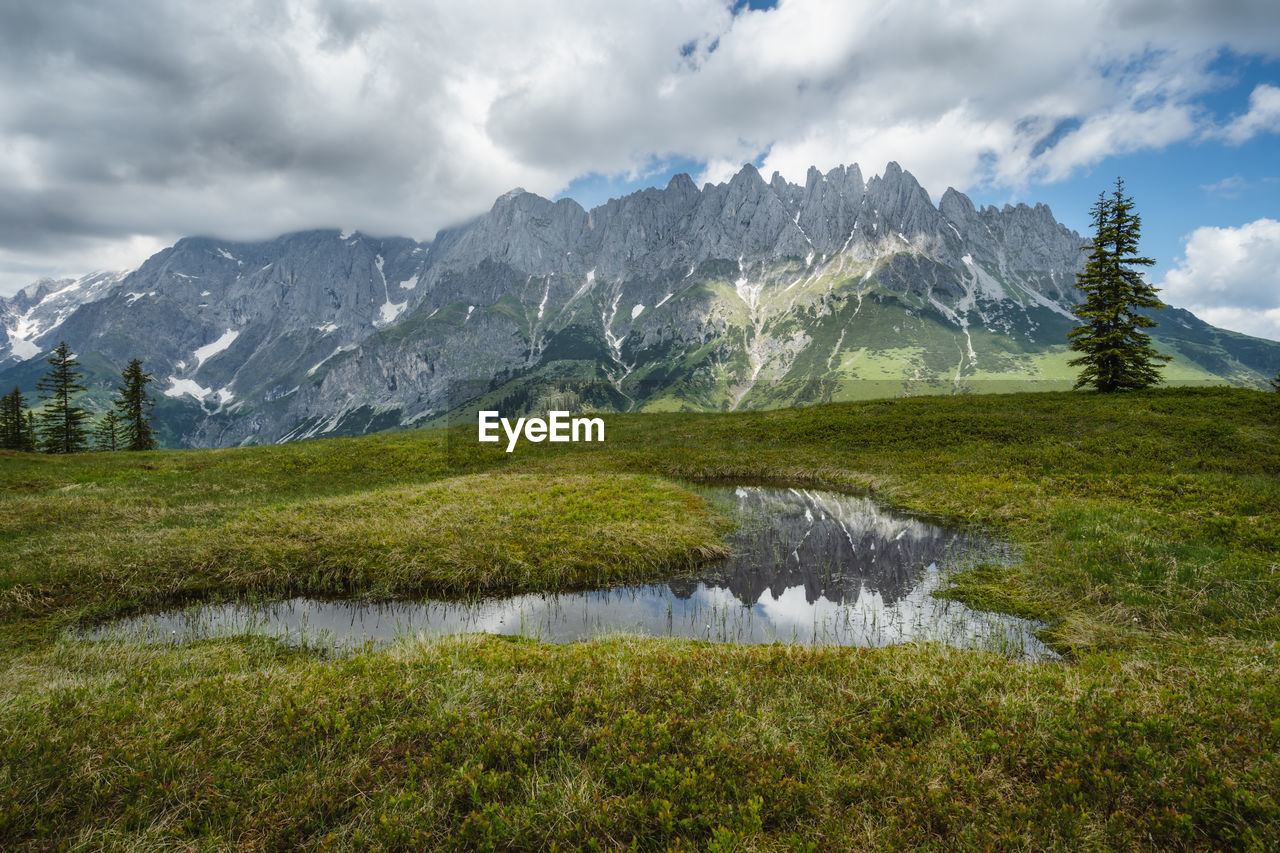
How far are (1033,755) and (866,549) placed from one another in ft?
48.9

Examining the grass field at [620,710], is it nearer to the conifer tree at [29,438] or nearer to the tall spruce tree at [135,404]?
the tall spruce tree at [135,404]

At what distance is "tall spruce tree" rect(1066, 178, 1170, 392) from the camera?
45.6 m

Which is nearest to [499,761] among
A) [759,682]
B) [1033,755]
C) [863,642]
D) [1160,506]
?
[759,682]

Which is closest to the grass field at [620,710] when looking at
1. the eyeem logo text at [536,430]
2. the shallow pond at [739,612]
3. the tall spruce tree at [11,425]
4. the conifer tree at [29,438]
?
the shallow pond at [739,612]

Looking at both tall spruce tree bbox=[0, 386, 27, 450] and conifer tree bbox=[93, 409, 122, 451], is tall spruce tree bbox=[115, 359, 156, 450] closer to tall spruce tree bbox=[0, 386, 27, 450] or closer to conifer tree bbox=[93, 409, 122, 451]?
conifer tree bbox=[93, 409, 122, 451]

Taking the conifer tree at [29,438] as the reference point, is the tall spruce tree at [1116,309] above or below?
above

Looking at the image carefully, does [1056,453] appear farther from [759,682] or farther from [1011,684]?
[759,682]

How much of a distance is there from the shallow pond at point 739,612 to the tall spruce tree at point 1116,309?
38494mm

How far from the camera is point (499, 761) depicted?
7.34 metres

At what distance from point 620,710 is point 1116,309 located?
192ft

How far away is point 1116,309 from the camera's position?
150 feet

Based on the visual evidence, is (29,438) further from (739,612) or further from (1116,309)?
(1116,309)

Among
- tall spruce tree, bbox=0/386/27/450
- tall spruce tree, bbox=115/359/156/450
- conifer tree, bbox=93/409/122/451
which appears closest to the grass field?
tall spruce tree, bbox=115/359/156/450

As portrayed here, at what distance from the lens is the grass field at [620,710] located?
600 centimetres
